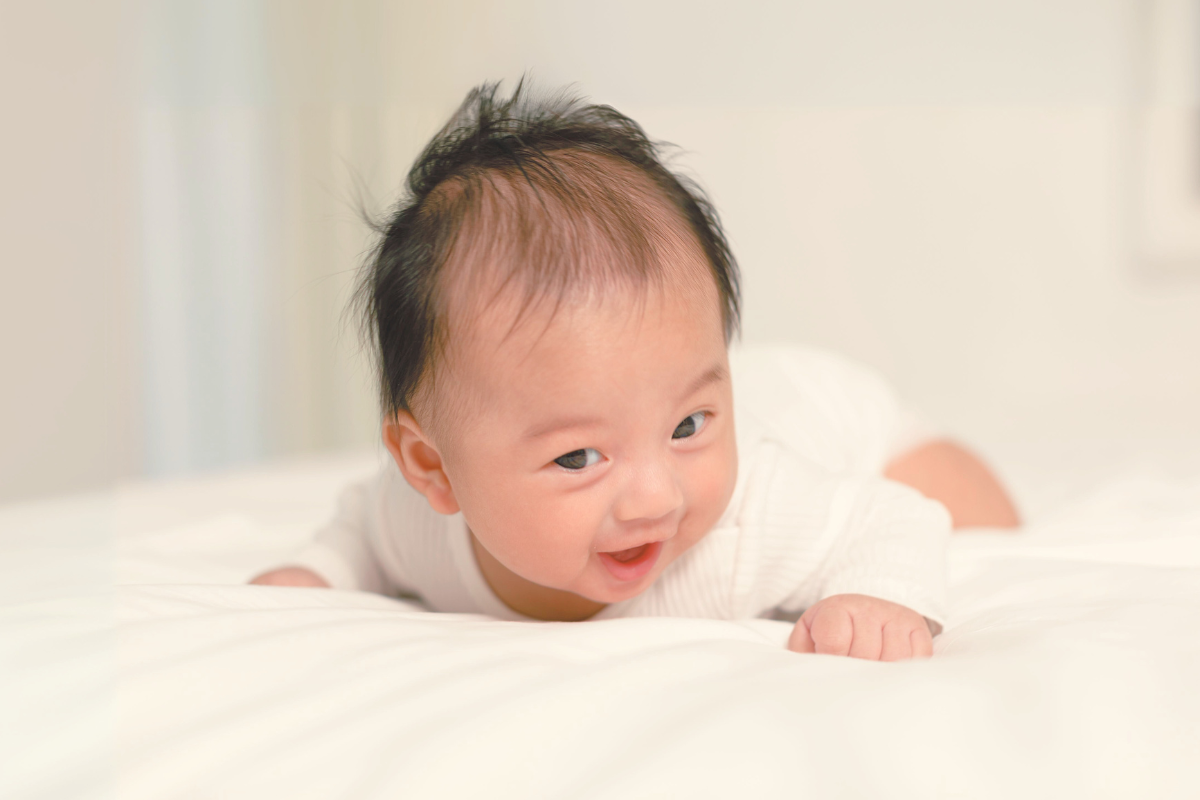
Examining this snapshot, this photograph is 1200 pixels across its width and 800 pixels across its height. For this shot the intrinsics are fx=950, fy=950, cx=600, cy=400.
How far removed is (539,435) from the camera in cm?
69

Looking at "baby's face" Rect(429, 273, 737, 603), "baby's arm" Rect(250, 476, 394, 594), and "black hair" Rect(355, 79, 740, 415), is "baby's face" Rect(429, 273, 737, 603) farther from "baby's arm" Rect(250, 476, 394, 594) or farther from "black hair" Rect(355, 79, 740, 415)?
"baby's arm" Rect(250, 476, 394, 594)

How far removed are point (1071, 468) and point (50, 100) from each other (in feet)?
6.38

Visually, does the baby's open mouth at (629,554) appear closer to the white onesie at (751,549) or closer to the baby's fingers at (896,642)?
the white onesie at (751,549)

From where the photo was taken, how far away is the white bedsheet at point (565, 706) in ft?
1.47

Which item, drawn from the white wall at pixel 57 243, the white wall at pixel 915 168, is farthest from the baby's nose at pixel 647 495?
the white wall at pixel 915 168

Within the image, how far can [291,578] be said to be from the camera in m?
0.93

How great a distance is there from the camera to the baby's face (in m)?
0.68

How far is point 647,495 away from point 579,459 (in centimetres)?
6

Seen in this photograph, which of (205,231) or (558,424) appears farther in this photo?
(205,231)

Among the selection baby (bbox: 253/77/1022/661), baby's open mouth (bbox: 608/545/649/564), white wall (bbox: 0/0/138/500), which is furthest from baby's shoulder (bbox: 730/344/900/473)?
white wall (bbox: 0/0/138/500)

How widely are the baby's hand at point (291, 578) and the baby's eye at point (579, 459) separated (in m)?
0.34

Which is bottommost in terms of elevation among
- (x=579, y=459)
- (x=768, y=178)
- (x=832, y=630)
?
(x=832, y=630)

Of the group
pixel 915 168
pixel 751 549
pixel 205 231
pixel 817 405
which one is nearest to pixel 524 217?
pixel 751 549

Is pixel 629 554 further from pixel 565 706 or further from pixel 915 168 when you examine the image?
pixel 915 168
